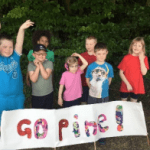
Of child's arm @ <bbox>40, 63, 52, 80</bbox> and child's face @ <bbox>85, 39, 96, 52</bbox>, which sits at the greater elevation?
child's face @ <bbox>85, 39, 96, 52</bbox>

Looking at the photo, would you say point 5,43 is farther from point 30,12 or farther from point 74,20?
point 74,20

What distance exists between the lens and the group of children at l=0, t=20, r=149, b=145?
9.29 feet

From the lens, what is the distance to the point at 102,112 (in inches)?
117

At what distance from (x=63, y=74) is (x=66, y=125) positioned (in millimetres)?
838

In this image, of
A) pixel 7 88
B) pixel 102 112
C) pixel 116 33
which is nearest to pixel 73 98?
pixel 102 112

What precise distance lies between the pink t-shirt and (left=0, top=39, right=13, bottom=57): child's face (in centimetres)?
92

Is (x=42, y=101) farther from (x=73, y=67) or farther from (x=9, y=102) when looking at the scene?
(x=73, y=67)

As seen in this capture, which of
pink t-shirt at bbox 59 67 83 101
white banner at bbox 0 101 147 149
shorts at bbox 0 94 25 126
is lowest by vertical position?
white banner at bbox 0 101 147 149

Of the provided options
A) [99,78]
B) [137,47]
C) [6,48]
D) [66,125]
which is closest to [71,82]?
[99,78]

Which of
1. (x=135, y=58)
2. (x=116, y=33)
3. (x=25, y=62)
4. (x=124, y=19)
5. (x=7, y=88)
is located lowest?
(x=7, y=88)

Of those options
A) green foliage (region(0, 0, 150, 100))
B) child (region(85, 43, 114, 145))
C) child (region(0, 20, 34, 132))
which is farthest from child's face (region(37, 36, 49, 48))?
green foliage (region(0, 0, 150, 100))

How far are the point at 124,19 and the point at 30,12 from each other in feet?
9.51

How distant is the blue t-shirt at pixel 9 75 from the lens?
2.78 meters

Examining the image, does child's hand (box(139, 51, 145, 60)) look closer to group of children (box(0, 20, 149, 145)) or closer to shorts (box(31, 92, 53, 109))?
group of children (box(0, 20, 149, 145))
